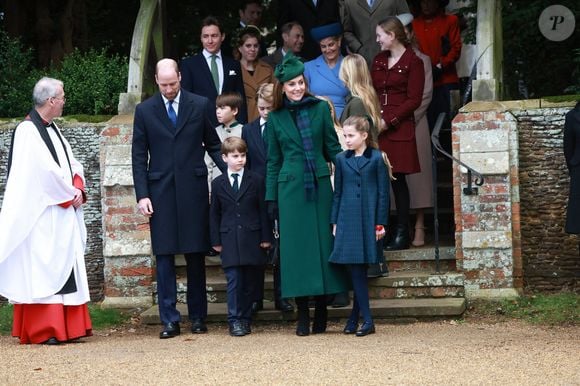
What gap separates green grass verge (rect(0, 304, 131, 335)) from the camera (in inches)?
451

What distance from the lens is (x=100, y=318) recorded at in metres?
11.7

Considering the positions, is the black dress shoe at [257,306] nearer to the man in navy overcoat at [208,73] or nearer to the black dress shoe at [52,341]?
the black dress shoe at [52,341]

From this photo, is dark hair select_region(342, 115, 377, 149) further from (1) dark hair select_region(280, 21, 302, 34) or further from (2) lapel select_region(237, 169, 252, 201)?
(1) dark hair select_region(280, 21, 302, 34)

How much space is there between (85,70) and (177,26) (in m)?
A: 2.34

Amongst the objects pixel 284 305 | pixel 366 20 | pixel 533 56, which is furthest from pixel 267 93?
pixel 533 56

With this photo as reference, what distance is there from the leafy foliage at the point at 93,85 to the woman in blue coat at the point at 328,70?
95.1 inches

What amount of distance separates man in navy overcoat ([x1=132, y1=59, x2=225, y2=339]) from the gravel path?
1.31 ft

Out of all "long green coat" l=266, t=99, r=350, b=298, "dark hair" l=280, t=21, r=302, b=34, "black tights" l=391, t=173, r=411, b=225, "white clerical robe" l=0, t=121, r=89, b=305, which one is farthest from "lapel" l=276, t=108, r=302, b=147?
"dark hair" l=280, t=21, r=302, b=34

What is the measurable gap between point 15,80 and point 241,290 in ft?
14.7

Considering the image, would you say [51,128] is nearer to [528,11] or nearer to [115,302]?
[115,302]

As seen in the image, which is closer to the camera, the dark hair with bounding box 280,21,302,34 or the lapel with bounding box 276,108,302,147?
the lapel with bounding box 276,108,302,147

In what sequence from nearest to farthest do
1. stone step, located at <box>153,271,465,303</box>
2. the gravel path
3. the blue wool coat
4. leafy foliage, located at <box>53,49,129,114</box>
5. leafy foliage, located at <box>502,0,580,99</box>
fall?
the gravel path
the blue wool coat
stone step, located at <box>153,271,465,303</box>
leafy foliage, located at <box>53,49,129,114</box>
leafy foliage, located at <box>502,0,580,99</box>

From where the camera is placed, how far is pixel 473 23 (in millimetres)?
13500

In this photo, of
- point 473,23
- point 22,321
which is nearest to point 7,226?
point 22,321
